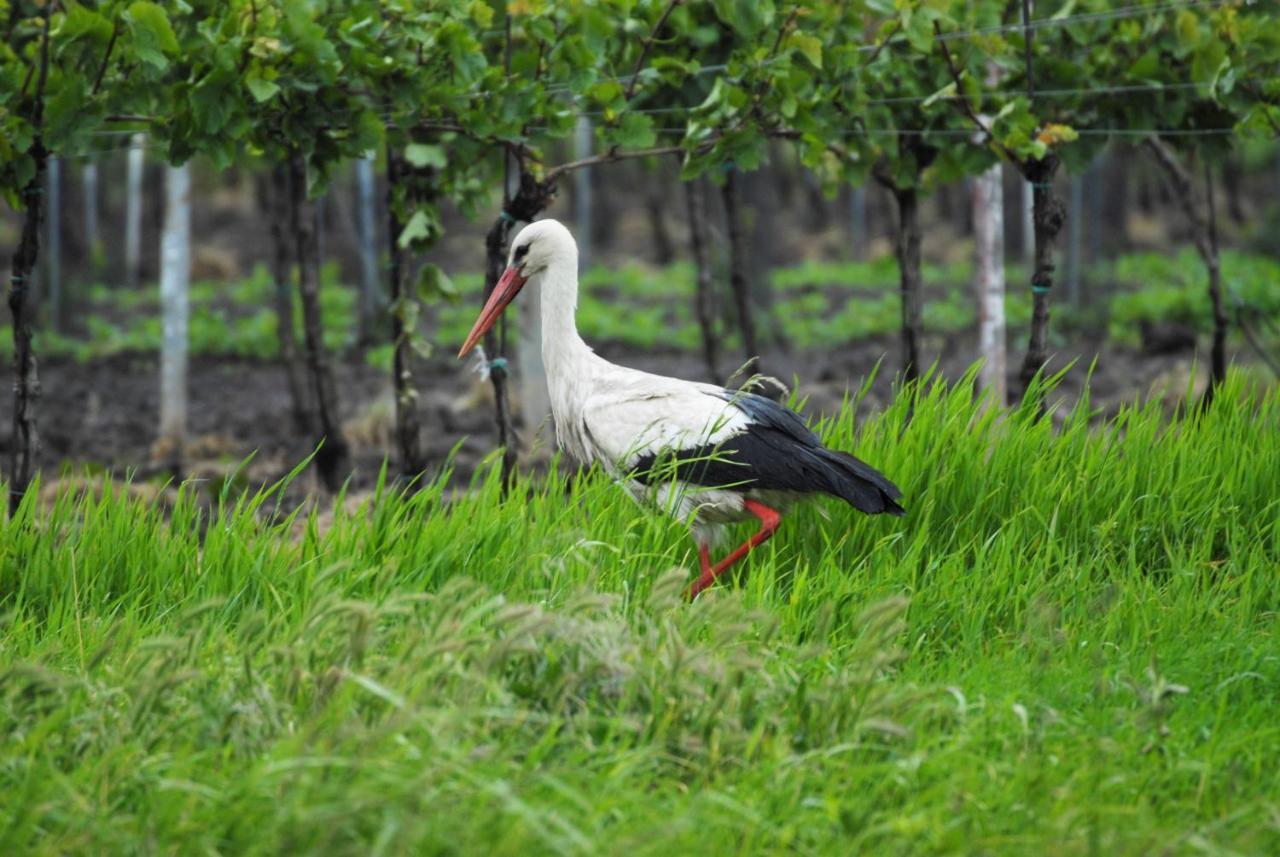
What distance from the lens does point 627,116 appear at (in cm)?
630

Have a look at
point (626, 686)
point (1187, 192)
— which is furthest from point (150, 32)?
point (1187, 192)

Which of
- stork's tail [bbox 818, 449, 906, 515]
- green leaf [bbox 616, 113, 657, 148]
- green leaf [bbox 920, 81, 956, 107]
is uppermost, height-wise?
green leaf [bbox 920, 81, 956, 107]

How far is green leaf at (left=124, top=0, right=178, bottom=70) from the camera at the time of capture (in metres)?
5.19

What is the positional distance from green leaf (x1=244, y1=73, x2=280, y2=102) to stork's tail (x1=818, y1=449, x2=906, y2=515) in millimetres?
2382

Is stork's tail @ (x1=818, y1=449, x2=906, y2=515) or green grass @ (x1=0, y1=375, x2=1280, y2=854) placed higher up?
stork's tail @ (x1=818, y1=449, x2=906, y2=515)

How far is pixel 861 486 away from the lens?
4809 mm

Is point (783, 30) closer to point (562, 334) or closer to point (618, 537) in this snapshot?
point (562, 334)

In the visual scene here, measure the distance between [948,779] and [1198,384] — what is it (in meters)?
8.12

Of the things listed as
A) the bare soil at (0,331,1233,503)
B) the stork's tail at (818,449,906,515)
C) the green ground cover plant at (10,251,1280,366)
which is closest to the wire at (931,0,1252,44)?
the bare soil at (0,331,1233,503)

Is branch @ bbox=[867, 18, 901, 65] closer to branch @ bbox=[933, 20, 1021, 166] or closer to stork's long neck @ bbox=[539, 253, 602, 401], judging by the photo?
branch @ bbox=[933, 20, 1021, 166]

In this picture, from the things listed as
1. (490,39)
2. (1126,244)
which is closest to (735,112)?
(490,39)

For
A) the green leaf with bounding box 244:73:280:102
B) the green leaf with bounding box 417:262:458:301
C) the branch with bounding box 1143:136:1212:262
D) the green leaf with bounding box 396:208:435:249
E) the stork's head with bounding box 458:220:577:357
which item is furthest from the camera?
the branch with bounding box 1143:136:1212:262

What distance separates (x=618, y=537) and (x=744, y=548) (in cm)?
46

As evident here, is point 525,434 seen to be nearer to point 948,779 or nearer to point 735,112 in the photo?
point 735,112
